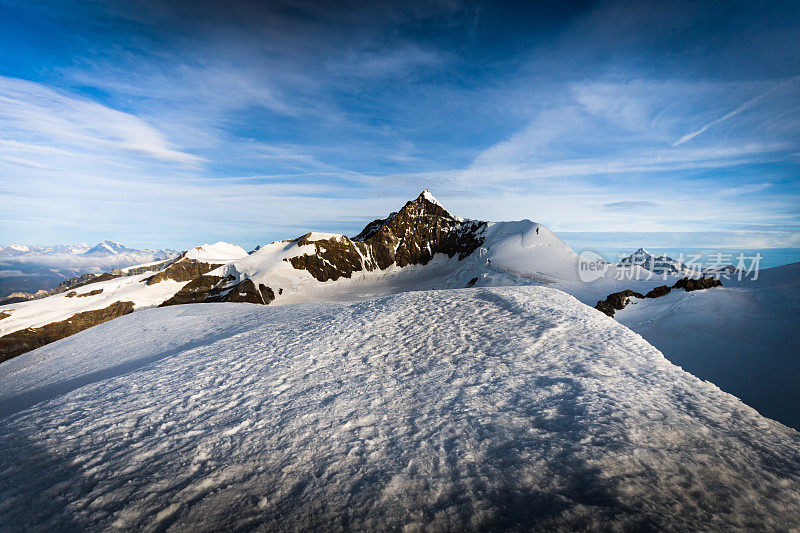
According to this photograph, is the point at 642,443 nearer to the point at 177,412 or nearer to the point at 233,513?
the point at 233,513

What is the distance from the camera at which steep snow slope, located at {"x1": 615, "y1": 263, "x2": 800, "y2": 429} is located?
52.0 feet

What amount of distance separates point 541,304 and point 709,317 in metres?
19.5

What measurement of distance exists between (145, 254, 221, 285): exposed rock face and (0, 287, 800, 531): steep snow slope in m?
156

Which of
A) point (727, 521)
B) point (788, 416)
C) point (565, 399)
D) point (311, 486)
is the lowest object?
Result: point (788, 416)

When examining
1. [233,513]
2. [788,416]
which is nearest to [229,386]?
[233,513]

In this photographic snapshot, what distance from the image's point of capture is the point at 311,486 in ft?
17.1

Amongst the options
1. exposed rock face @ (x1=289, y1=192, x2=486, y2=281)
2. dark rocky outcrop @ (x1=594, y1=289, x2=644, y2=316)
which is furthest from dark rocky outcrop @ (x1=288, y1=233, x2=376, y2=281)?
dark rocky outcrop @ (x1=594, y1=289, x2=644, y2=316)

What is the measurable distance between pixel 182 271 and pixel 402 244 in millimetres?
105724

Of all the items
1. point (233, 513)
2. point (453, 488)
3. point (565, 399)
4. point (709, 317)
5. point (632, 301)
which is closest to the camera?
point (233, 513)

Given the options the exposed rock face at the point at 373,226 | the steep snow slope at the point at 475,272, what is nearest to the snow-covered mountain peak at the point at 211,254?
the steep snow slope at the point at 475,272

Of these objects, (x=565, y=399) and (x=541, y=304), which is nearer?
(x=565, y=399)

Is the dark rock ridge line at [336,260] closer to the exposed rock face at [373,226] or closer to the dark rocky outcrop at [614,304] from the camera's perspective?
the exposed rock face at [373,226]

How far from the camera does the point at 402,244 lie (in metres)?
145

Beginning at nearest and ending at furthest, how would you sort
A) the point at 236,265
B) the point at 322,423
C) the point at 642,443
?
the point at 642,443 < the point at 322,423 < the point at 236,265
